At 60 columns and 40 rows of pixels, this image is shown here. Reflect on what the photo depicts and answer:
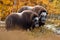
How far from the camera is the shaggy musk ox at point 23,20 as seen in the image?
6301mm

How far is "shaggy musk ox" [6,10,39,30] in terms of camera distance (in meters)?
6.30

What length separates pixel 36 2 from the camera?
12.9 m

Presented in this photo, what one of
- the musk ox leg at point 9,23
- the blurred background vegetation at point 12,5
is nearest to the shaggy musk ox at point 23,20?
the musk ox leg at point 9,23

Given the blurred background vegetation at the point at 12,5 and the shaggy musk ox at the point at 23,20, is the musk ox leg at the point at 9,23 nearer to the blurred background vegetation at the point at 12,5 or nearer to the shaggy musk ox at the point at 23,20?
the shaggy musk ox at the point at 23,20

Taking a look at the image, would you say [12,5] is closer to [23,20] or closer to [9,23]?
[9,23]

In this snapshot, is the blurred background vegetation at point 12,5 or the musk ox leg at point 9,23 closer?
the musk ox leg at point 9,23

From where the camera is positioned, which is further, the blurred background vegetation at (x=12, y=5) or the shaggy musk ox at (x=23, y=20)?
the blurred background vegetation at (x=12, y=5)

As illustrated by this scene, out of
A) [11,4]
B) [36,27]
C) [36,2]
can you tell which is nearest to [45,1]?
[36,2]

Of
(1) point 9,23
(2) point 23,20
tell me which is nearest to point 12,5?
(1) point 9,23

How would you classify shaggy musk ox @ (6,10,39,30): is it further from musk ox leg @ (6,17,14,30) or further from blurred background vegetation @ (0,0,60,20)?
blurred background vegetation @ (0,0,60,20)

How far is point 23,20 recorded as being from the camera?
20.9 ft

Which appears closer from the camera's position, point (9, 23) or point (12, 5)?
point (9, 23)

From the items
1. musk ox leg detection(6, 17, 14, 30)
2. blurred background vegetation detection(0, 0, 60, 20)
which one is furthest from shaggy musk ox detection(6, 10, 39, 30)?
blurred background vegetation detection(0, 0, 60, 20)

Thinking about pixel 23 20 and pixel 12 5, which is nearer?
pixel 23 20
